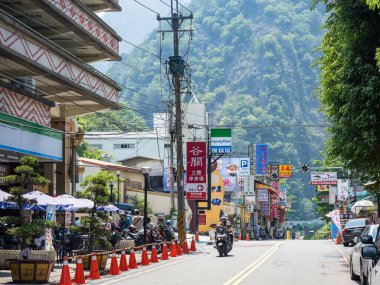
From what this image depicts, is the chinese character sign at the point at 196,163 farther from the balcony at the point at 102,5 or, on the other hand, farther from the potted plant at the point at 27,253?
the potted plant at the point at 27,253

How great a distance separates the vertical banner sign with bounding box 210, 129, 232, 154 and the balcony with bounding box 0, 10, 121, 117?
2177cm

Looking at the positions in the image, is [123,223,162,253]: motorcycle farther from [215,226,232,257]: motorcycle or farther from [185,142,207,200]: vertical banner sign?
[185,142,207,200]: vertical banner sign

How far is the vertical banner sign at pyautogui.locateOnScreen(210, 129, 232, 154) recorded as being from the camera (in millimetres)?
63469

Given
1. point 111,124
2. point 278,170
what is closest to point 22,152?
point 278,170

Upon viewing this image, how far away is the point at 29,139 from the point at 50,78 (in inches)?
161

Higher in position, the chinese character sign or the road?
the chinese character sign

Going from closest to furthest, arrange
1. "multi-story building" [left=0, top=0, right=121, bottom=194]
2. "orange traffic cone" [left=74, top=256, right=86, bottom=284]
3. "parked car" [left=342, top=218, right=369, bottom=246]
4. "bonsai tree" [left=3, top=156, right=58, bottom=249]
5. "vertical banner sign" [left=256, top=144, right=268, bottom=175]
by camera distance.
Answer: "orange traffic cone" [left=74, top=256, right=86, bottom=284] → "bonsai tree" [left=3, top=156, right=58, bottom=249] → "multi-story building" [left=0, top=0, right=121, bottom=194] → "parked car" [left=342, top=218, right=369, bottom=246] → "vertical banner sign" [left=256, top=144, right=268, bottom=175]

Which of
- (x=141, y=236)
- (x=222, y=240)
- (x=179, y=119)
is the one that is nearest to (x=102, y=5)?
(x=179, y=119)

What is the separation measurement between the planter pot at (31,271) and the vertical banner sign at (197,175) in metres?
26.3

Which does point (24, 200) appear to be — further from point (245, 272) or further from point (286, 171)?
point (286, 171)

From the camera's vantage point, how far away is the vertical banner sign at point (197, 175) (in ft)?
154

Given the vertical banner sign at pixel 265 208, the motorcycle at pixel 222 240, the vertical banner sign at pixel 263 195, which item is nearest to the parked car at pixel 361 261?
the motorcycle at pixel 222 240

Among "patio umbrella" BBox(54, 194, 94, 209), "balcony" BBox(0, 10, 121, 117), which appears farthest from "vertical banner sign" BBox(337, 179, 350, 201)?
"patio umbrella" BBox(54, 194, 94, 209)

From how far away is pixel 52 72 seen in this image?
32.8 meters
